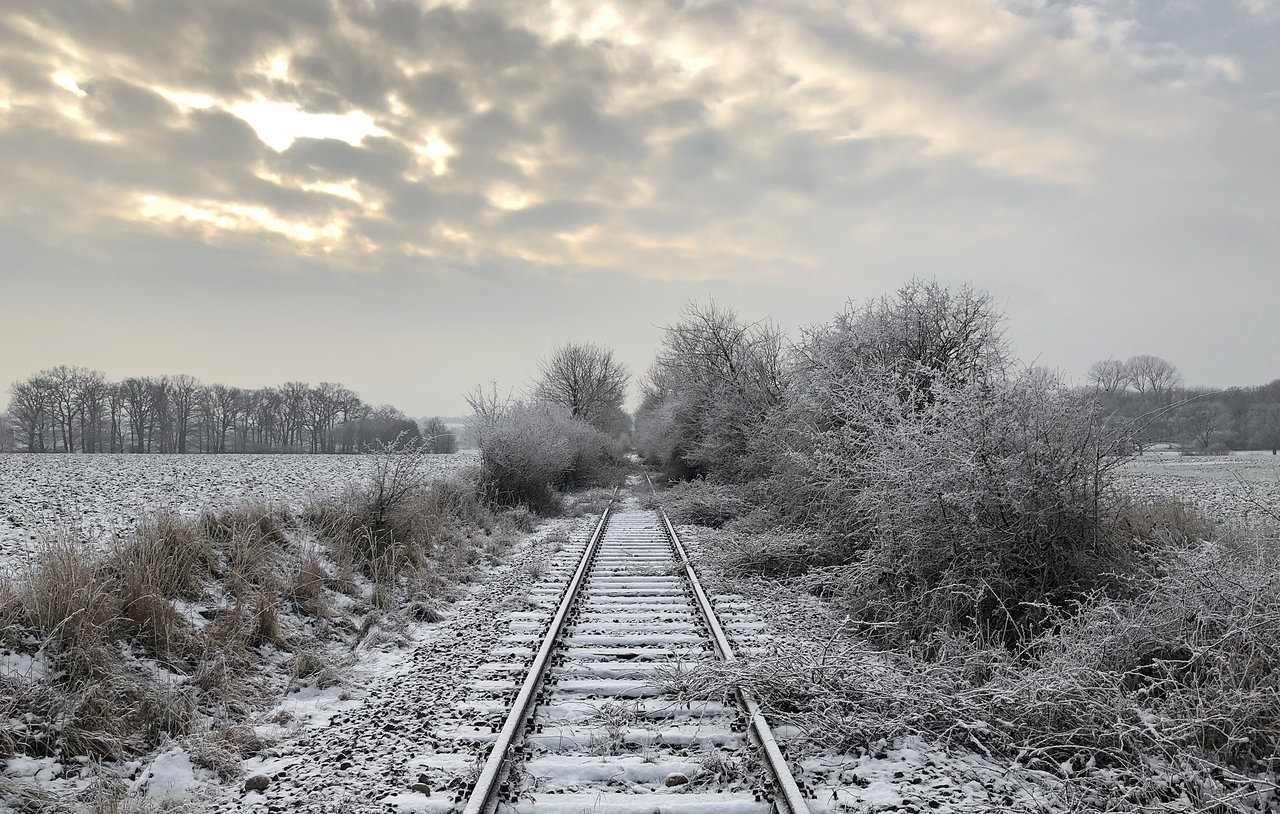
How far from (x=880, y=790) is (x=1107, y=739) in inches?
62.5

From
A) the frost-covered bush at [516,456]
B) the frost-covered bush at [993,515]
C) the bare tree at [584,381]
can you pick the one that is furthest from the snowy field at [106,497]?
the bare tree at [584,381]

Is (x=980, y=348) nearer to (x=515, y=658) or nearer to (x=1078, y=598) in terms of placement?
(x=1078, y=598)

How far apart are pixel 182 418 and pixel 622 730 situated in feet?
281

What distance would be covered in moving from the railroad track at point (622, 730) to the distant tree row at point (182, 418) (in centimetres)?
5531

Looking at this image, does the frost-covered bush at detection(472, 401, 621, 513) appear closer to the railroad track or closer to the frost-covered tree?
the frost-covered tree

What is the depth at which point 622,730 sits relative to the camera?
4191 mm

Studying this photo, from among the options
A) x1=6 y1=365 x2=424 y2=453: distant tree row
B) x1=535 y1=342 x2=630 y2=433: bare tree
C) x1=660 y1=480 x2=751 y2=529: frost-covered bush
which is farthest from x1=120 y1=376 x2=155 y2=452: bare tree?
x1=660 y1=480 x2=751 y2=529: frost-covered bush

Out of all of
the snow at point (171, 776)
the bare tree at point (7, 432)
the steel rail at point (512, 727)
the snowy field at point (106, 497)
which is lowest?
the snow at point (171, 776)

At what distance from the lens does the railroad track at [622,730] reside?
3361 mm

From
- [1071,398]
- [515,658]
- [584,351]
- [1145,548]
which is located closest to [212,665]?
[515,658]

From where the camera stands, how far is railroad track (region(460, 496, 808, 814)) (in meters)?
3.36

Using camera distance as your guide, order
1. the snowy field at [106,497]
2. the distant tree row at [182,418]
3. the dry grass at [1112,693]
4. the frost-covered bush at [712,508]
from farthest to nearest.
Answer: the distant tree row at [182,418] < the frost-covered bush at [712,508] < the snowy field at [106,497] < the dry grass at [1112,693]

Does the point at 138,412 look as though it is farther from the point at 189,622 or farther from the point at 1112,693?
the point at 1112,693

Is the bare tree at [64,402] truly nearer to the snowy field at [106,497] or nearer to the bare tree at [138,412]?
the bare tree at [138,412]
